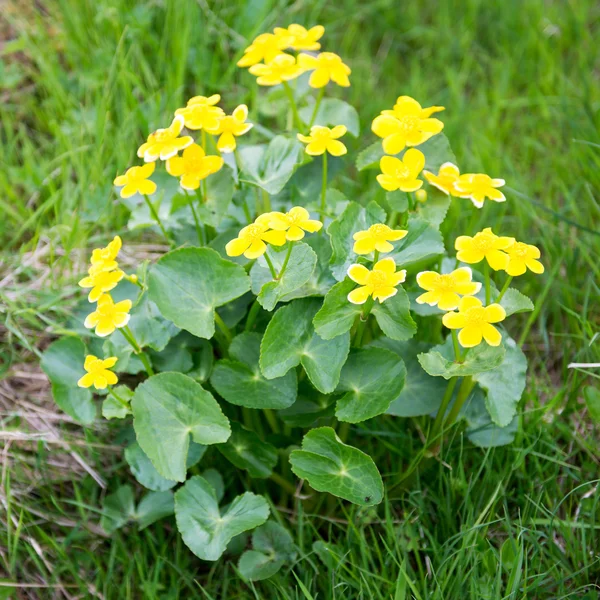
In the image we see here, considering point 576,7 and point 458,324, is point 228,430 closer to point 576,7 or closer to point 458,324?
point 458,324

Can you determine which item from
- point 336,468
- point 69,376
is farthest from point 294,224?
point 69,376

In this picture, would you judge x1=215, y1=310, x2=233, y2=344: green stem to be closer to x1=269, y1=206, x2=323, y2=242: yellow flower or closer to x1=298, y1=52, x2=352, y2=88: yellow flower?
x1=269, y1=206, x2=323, y2=242: yellow flower

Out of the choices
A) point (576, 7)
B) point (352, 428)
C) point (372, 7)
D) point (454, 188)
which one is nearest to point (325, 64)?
point (454, 188)

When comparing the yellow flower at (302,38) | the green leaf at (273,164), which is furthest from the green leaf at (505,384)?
the yellow flower at (302,38)

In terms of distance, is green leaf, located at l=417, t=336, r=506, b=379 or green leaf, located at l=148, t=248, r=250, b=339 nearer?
green leaf, located at l=417, t=336, r=506, b=379

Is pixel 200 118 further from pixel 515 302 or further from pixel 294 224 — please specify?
pixel 515 302

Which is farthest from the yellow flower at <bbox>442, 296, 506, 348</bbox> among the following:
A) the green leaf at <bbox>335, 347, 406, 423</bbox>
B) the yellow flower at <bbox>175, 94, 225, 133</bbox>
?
the yellow flower at <bbox>175, 94, 225, 133</bbox>

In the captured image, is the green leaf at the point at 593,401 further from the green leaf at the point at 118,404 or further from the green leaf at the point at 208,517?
the green leaf at the point at 118,404
